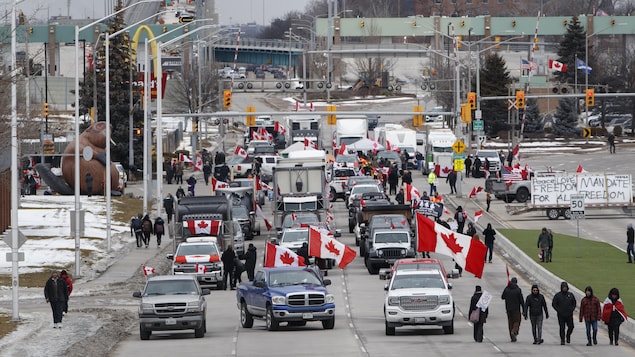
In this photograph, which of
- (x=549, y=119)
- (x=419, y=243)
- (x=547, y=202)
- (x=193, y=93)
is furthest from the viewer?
(x=549, y=119)

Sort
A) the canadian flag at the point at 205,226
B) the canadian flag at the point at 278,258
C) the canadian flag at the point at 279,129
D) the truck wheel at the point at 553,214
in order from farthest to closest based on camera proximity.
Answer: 1. the canadian flag at the point at 279,129
2. the truck wheel at the point at 553,214
3. the canadian flag at the point at 205,226
4. the canadian flag at the point at 278,258

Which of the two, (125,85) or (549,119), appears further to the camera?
(549,119)

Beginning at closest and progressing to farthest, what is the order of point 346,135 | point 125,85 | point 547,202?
point 547,202 → point 125,85 → point 346,135

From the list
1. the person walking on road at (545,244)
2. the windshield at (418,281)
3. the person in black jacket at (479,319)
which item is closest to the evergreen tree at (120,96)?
the person walking on road at (545,244)

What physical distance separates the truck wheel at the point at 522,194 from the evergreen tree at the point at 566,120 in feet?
162

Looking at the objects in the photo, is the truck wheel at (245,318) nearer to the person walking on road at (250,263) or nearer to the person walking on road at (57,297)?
the person walking on road at (57,297)

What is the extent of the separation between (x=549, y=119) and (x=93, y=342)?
4136 inches

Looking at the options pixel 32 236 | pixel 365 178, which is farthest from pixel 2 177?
pixel 365 178

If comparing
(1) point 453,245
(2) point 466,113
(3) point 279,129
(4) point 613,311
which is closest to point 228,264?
(1) point 453,245

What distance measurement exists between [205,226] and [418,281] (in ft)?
56.9

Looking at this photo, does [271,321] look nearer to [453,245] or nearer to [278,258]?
[453,245]

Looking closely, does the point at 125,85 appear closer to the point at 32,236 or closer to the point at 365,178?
the point at 365,178

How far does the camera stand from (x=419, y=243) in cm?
3853

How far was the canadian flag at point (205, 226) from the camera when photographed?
156 ft
